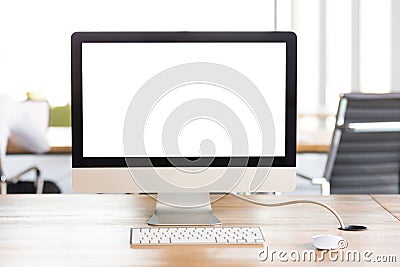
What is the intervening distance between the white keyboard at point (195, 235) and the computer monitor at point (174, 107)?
91 millimetres

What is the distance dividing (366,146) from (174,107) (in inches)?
55.6

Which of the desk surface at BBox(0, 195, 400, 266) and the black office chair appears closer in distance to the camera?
the desk surface at BBox(0, 195, 400, 266)

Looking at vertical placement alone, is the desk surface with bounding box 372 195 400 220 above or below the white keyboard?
above

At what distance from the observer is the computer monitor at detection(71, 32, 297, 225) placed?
1582mm

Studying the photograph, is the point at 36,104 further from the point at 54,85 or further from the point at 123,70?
the point at 123,70

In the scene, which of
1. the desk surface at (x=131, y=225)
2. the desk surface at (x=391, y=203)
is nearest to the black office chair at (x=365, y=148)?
the desk surface at (x=391, y=203)

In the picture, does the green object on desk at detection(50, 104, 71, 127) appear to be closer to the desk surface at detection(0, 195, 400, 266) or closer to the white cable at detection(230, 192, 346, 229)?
the desk surface at detection(0, 195, 400, 266)

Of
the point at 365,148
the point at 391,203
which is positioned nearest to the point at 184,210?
the point at 391,203

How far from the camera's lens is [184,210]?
160 centimetres

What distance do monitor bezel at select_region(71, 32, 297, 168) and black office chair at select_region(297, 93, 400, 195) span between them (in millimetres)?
1068

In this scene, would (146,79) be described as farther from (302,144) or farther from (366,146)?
(302,144)

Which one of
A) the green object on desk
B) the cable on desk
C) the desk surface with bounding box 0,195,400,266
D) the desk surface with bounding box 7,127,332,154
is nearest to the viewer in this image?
the desk surface with bounding box 0,195,400,266

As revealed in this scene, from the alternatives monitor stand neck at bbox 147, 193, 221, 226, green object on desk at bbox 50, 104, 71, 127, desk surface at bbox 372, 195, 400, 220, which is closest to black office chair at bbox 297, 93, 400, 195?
desk surface at bbox 372, 195, 400, 220

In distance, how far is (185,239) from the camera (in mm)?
1422
